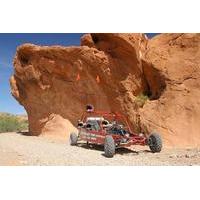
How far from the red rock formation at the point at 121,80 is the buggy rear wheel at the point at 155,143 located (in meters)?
2.59

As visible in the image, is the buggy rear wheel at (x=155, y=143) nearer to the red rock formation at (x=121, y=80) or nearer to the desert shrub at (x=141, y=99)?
the red rock formation at (x=121, y=80)

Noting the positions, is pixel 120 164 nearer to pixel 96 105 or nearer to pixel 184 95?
pixel 184 95

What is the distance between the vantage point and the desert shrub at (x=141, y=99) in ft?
63.8

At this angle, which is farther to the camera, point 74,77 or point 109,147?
point 74,77

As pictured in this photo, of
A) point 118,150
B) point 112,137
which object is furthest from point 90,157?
point 118,150

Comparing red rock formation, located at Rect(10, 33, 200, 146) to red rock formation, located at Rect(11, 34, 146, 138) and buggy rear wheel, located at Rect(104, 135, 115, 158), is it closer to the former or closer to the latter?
red rock formation, located at Rect(11, 34, 146, 138)

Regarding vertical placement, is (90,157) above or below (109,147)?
below

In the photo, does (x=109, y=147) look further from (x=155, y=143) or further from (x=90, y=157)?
(x=155, y=143)

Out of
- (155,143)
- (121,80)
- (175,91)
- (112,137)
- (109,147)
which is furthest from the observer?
(121,80)

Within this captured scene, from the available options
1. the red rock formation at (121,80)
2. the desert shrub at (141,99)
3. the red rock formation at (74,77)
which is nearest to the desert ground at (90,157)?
the red rock formation at (121,80)

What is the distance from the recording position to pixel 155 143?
→ 571 inches

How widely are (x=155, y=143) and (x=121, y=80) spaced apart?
6.20 m

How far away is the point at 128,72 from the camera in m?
20.1

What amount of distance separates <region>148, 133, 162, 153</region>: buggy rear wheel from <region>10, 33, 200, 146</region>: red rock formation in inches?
102
